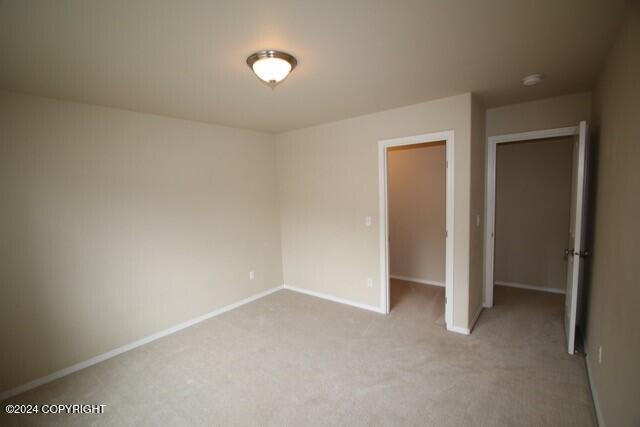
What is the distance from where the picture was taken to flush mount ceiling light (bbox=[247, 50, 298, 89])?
1.92 meters

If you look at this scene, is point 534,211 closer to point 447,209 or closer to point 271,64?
point 447,209

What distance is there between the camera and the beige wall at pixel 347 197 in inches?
122

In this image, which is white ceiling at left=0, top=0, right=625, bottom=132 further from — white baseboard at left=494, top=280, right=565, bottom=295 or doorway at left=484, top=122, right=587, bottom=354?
white baseboard at left=494, top=280, right=565, bottom=295

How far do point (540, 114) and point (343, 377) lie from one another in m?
3.41

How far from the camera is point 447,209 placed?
3213 millimetres

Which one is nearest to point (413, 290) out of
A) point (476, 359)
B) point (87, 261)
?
point (476, 359)

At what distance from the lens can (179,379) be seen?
2.56m

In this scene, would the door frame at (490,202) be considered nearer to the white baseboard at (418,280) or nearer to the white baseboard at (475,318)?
the white baseboard at (475,318)

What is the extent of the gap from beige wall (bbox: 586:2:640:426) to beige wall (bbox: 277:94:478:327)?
1013 mm

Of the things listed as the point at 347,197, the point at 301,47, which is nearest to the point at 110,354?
the point at 347,197

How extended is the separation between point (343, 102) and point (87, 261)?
2874 millimetres

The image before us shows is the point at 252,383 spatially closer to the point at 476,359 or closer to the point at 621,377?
the point at 476,359

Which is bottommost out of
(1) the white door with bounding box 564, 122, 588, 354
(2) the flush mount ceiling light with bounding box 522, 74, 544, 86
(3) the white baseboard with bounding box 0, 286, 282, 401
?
(3) the white baseboard with bounding box 0, 286, 282, 401

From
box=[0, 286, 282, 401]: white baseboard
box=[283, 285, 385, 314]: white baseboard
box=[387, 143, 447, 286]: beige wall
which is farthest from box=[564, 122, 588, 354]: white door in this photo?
box=[0, 286, 282, 401]: white baseboard
